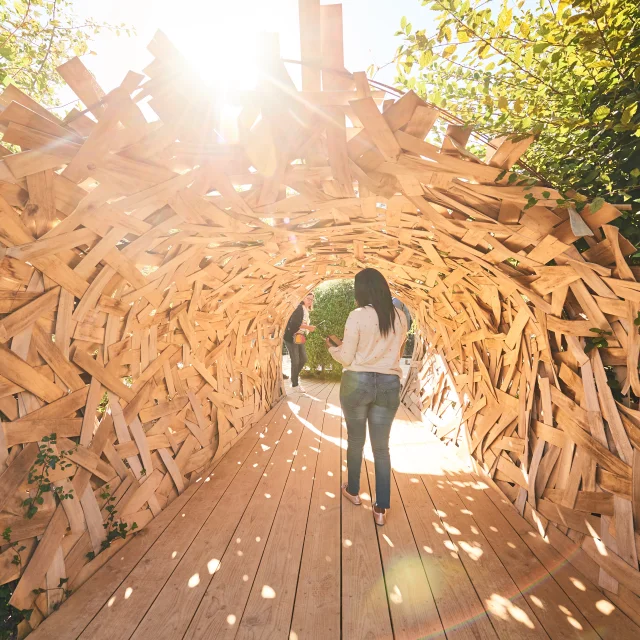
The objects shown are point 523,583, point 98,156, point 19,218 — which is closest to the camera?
point 98,156

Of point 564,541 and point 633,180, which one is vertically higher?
point 633,180

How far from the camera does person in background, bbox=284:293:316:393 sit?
6020mm

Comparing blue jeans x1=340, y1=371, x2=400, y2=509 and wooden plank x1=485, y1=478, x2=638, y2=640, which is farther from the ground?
blue jeans x1=340, y1=371, x2=400, y2=509

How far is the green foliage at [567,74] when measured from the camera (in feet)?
4.24

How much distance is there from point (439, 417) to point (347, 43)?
3.34m

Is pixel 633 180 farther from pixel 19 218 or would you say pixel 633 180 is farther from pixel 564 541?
pixel 19 218

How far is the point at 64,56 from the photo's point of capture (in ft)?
8.73

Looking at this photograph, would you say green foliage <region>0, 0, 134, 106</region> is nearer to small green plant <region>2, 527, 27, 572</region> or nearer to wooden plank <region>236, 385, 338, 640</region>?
small green plant <region>2, 527, 27, 572</region>

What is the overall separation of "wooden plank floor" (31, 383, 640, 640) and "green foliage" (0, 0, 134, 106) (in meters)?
2.57

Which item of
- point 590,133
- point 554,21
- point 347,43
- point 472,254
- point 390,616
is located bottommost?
point 390,616

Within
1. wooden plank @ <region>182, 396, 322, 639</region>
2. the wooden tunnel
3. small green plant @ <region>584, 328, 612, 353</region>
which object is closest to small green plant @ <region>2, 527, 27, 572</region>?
the wooden tunnel

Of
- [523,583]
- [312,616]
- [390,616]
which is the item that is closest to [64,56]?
[312,616]

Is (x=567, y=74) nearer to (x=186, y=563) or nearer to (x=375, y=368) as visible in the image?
(x=375, y=368)

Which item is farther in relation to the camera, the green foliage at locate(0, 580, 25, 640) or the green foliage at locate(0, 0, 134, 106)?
the green foliage at locate(0, 0, 134, 106)
